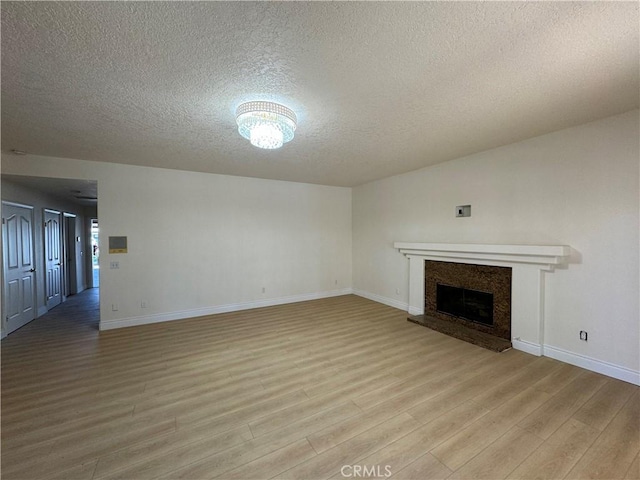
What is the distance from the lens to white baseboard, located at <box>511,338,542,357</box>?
10.4ft

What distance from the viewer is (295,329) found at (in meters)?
4.08

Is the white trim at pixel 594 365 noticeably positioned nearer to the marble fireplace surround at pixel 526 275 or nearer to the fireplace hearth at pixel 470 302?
the marble fireplace surround at pixel 526 275

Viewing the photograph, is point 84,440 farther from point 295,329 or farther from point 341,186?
point 341,186

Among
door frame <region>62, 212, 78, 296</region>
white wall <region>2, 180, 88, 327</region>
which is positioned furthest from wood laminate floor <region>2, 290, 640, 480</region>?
door frame <region>62, 212, 78, 296</region>

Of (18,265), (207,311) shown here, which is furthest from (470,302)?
(18,265)

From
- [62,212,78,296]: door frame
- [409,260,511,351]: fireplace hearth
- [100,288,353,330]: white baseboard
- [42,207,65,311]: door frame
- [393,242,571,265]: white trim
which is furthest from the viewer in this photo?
[62,212,78,296]: door frame

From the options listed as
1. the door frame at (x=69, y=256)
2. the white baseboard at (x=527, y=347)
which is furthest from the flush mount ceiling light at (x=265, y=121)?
the door frame at (x=69, y=256)

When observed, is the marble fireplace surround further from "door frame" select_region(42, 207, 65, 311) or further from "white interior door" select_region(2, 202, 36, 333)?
"door frame" select_region(42, 207, 65, 311)

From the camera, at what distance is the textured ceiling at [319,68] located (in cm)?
139

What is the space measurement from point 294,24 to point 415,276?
4.32 metres

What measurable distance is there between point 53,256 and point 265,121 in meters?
6.61

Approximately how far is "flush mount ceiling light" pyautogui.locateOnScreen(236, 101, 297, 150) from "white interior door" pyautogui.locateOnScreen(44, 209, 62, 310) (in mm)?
5785

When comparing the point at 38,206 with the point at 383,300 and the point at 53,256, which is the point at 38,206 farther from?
the point at 383,300

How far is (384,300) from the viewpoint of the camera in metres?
5.58
